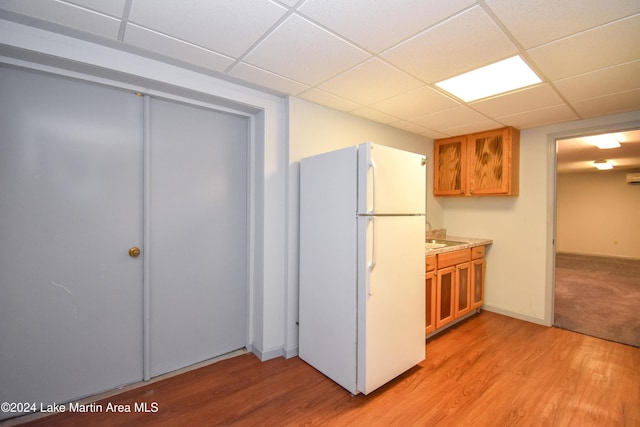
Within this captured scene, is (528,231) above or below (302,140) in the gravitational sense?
below

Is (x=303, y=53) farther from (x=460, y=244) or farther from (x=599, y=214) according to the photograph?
(x=599, y=214)

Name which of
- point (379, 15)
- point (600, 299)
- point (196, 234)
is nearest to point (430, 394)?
point (196, 234)

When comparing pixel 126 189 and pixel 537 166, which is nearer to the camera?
pixel 126 189

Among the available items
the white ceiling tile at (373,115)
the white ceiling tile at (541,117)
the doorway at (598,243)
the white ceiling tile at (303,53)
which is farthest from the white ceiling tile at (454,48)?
the doorway at (598,243)

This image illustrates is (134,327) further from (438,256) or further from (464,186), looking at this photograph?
(464,186)

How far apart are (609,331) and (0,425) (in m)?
5.17

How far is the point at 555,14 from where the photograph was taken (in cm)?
142

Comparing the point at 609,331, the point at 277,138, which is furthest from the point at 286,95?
the point at 609,331

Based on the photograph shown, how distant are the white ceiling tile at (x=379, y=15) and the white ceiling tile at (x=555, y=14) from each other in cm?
24

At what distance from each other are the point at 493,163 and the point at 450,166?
54 cm

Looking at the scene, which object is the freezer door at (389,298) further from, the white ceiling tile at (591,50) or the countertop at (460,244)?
the white ceiling tile at (591,50)

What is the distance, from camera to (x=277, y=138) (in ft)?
8.28

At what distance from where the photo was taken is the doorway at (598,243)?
3367mm

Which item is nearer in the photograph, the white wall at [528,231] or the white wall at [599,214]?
the white wall at [528,231]
